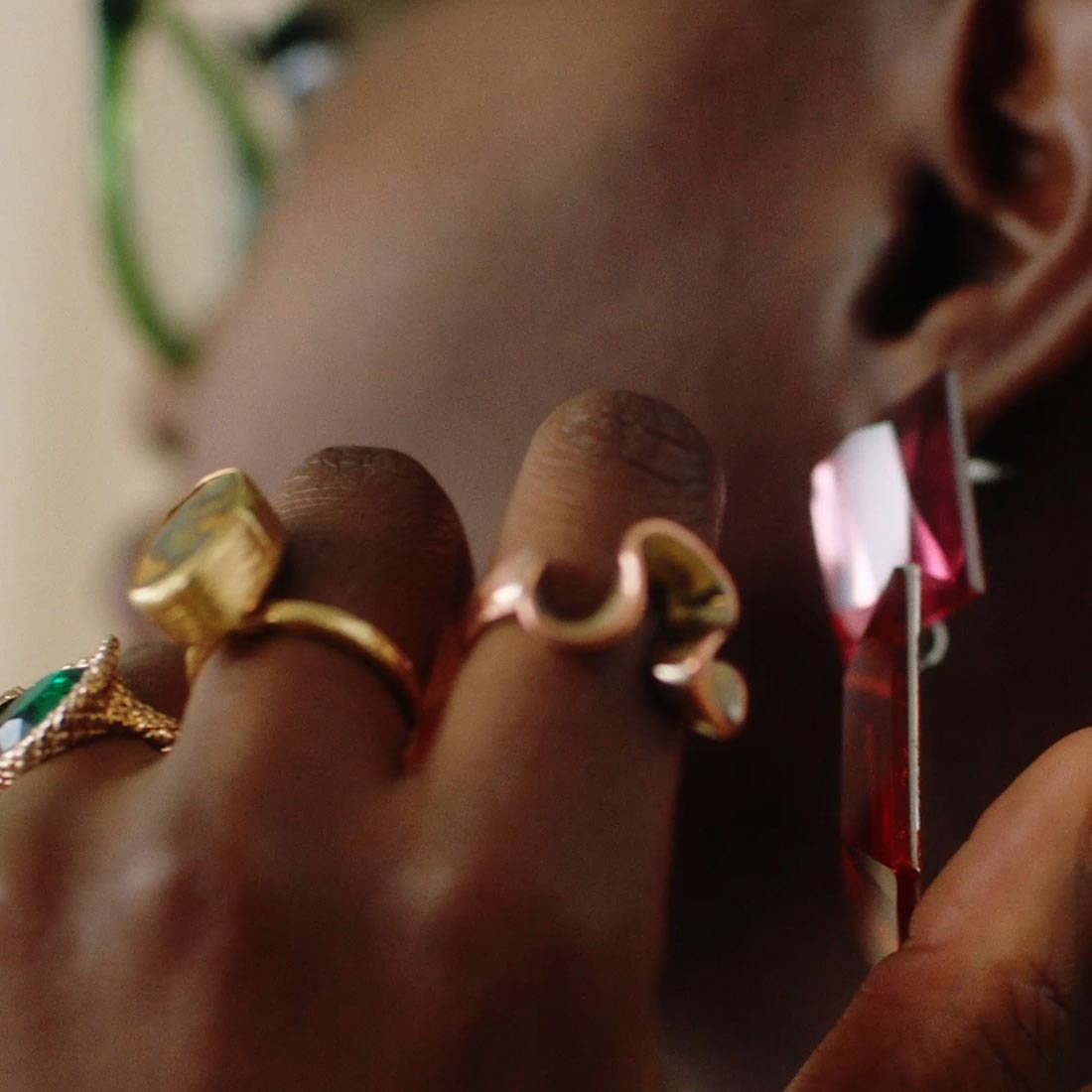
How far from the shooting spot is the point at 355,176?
2.14 feet

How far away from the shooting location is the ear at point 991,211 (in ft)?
1.55

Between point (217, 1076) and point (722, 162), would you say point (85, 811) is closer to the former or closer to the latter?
point (217, 1076)

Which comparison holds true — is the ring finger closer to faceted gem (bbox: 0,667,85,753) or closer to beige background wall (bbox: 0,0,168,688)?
faceted gem (bbox: 0,667,85,753)

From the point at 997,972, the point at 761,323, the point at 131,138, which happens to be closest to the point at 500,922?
the point at 997,972

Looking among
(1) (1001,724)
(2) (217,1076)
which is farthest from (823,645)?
(2) (217,1076)

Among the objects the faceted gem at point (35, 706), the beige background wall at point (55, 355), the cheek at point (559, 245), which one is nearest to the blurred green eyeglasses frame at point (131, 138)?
the cheek at point (559, 245)

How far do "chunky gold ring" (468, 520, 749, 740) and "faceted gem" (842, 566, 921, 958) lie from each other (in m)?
0.06

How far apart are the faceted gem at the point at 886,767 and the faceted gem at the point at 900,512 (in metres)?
0.01

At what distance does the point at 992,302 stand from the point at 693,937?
10.2 inches

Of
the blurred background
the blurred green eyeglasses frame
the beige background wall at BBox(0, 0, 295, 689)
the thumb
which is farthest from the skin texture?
the beige background wall at BBox(0, 0, 295, 689)

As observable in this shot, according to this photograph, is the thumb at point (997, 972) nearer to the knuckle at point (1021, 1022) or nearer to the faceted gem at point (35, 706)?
the knuckle at point (1021, 1022)

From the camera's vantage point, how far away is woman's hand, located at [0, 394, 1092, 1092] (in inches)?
13.1

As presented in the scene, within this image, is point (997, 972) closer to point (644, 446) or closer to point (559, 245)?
point (644, 446)

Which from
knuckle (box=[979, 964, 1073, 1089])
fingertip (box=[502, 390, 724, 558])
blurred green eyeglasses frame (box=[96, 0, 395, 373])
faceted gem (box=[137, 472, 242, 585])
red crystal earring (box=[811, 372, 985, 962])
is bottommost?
knuckle (box=[979, 964, 1073, 1089])
